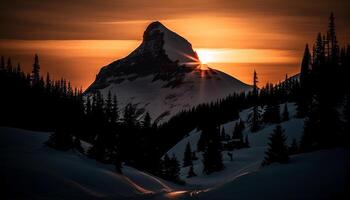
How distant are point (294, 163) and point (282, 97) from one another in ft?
336

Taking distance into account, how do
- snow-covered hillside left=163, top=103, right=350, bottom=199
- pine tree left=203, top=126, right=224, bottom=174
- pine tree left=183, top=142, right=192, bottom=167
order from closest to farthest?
snow-covered hillside left=163, top=103, right=350, bottom=199 < pine tree left=203, top=126, right=224, bottom=174 < pine tree left=183, top=142, right=192, bottom=167

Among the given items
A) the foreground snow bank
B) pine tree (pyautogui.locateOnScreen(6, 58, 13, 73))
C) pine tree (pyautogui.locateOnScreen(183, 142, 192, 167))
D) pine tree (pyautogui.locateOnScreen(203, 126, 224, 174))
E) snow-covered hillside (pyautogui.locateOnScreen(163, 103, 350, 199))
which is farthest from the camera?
pine tree (pyautogui.locateOnScreen(6, 58, 13, 73))

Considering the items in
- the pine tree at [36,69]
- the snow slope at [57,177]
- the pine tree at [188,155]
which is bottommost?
the pine tree at [188,155]

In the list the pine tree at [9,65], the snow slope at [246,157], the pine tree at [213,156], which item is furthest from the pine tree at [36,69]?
the pine tree at [213,156]

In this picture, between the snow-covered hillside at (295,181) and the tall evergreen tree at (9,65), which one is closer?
the snow-covered hillside at (295,181)

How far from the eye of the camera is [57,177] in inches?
1379

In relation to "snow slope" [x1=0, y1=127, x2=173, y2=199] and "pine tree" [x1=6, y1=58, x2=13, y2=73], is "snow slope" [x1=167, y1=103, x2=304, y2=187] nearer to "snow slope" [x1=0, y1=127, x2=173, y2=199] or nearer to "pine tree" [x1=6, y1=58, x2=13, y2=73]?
"snow slope" [x1=0, y1=127, x2=173, y2=199]

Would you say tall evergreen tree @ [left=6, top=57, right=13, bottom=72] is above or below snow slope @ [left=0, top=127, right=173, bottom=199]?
above

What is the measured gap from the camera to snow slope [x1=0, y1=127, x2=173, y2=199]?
101 ft

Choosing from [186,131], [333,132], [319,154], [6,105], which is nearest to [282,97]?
[186,131]

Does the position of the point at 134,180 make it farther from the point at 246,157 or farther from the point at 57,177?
the point at 246,157

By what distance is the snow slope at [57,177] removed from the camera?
3080 cm

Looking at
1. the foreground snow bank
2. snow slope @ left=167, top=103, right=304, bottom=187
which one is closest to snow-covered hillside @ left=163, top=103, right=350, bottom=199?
the foreground snow bank

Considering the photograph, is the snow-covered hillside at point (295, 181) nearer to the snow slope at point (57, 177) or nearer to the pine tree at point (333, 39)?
the snow slope at point (57, 177)
